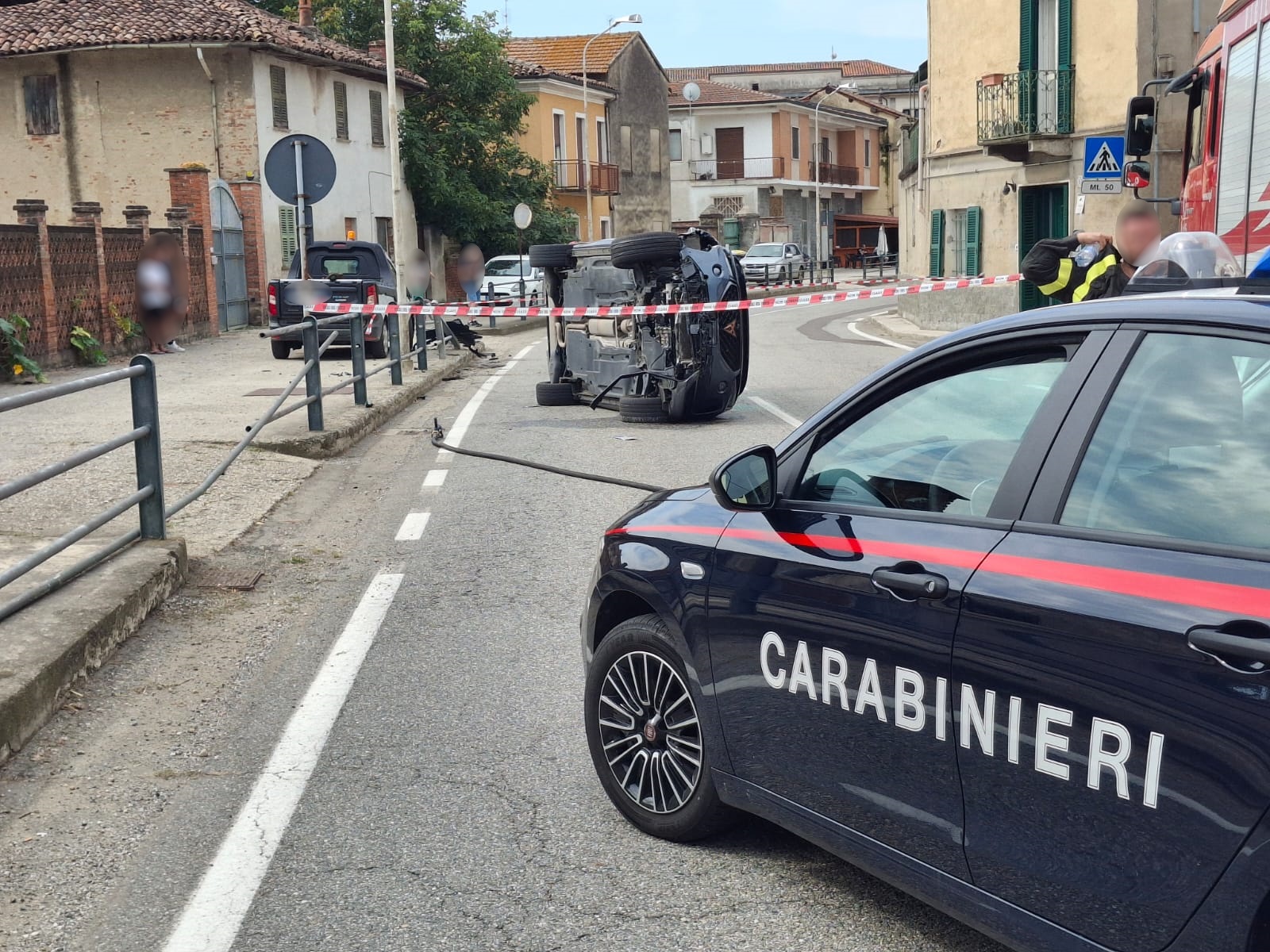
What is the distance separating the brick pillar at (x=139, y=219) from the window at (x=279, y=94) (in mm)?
11014

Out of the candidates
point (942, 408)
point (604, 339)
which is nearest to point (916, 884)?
point (942, 408)

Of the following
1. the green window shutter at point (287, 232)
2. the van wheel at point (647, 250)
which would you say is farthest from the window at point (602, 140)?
the van wheel at point (647, 250)

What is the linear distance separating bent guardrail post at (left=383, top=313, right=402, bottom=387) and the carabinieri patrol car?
1452cm

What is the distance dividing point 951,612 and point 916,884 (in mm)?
654

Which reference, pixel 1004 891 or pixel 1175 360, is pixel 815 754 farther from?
pixel 1175 360

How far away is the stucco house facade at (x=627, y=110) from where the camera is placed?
217ft

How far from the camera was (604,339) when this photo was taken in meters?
15.1

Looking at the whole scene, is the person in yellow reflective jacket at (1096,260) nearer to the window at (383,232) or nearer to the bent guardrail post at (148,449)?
the bent guardrail post at (148,449)

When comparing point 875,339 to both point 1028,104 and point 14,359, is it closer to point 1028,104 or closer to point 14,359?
point 1028,104

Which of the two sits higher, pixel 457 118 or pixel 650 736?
pixel 457 118

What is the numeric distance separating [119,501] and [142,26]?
3167 centimetres

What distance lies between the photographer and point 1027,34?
29.7m

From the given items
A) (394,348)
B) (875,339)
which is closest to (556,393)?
(394,348)

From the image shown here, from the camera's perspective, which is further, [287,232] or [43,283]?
[287,232]
